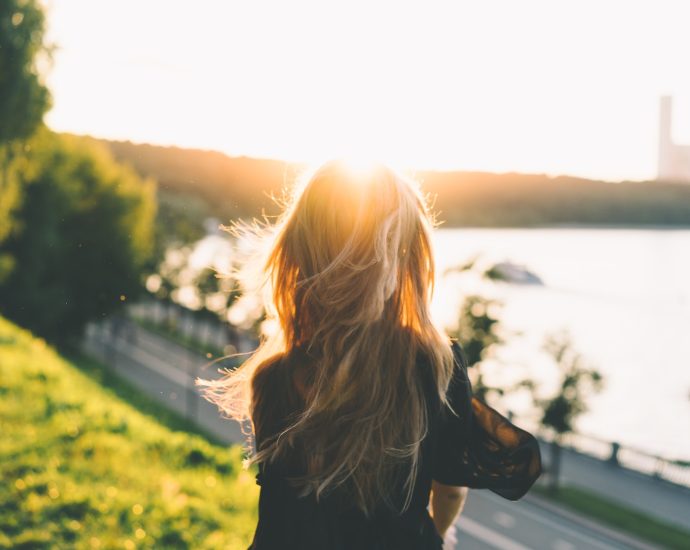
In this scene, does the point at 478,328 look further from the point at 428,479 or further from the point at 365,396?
the point at 365,396

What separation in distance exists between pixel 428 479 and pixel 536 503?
16.6 metres

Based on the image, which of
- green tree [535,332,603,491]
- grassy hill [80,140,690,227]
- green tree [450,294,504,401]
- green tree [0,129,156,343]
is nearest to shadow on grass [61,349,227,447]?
green tree [0,129,156,343]

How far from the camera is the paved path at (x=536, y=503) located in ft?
47.1

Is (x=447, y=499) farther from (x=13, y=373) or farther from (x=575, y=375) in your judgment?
(x=575, y=375)

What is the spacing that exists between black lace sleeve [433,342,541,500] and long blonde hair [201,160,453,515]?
0.28ft

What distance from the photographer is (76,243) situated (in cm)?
3275

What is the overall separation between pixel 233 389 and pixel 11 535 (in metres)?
2.85

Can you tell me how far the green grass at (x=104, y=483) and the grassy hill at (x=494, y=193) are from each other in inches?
89.4

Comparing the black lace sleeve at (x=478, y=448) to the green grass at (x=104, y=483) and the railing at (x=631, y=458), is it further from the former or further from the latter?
the railing at (x=631, y=458)

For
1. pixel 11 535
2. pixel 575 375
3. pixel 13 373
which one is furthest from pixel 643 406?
pixel 11 535

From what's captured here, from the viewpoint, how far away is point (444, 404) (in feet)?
5.58

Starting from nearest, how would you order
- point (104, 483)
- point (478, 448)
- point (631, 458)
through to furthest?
point (478, 448) → point (104, 483) → point (631, 458)

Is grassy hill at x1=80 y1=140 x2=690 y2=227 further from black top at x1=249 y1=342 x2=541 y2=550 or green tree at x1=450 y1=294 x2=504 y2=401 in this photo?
black top at x1=249 y1=342 x2=541 y2=550

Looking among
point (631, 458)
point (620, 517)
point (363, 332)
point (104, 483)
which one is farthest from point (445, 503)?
point (631, 458)
